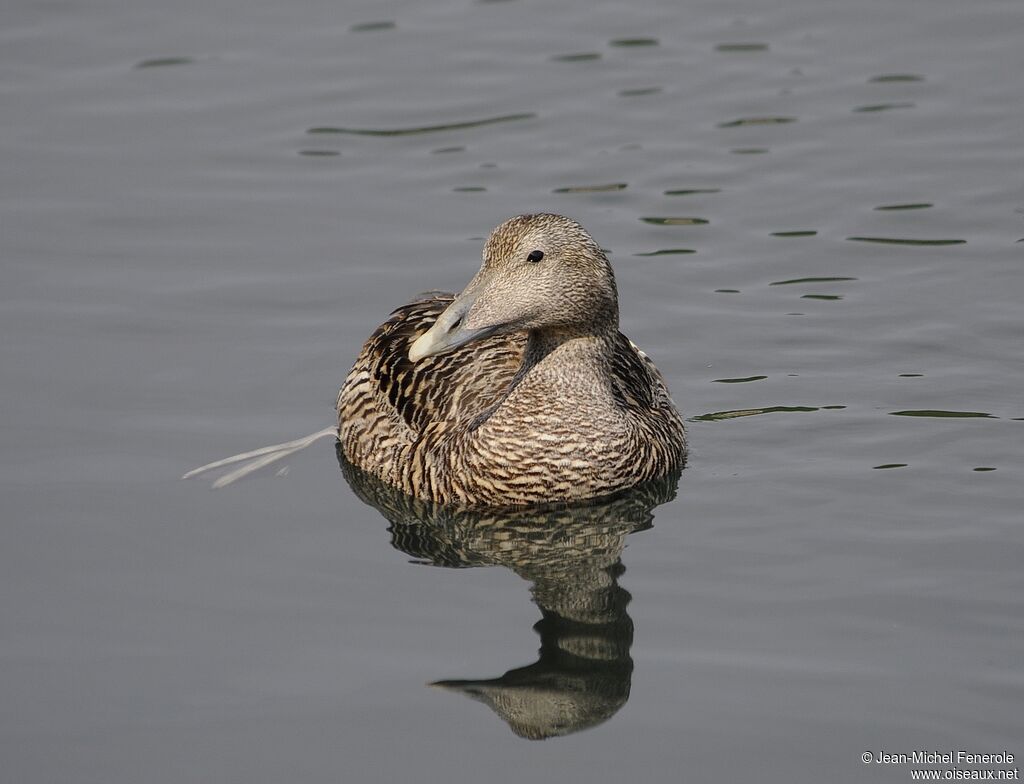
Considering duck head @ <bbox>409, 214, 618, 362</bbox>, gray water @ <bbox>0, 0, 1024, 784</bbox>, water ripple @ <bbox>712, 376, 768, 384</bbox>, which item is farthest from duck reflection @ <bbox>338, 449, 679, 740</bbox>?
water ripple @ <bbox>712, 376, 768, 384</bbox>

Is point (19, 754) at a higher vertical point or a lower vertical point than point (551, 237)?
lower

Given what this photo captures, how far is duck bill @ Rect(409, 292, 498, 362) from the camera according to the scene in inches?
334

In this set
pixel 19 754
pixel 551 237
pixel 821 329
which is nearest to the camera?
pixel 19 754

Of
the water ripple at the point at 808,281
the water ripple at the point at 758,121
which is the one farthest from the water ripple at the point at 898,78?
the water ripple at the point at 808,281

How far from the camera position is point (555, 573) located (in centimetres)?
837

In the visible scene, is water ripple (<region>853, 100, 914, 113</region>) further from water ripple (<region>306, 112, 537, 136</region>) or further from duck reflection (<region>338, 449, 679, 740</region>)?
duck reflection (<region>338, 449, 679, 740</region>)

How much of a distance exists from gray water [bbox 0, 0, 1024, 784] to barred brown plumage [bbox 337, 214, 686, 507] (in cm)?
25

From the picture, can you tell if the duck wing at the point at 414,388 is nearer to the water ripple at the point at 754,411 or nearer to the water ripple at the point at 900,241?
the water ripple at the point at 754,411

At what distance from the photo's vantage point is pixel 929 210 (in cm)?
1218

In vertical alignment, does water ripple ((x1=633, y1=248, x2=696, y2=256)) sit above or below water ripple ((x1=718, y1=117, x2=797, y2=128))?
below

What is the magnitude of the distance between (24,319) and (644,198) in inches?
168

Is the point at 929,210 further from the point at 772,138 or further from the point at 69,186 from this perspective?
the point at 69,186

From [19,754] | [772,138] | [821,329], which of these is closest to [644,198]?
[772,138]

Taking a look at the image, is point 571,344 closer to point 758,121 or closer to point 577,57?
point 758,121
